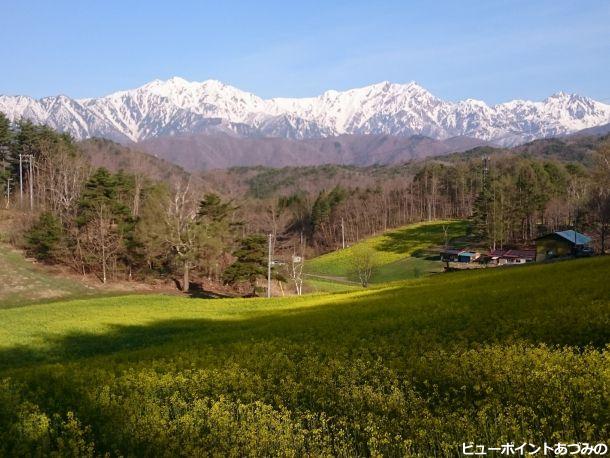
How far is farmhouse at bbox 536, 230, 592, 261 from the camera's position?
298 feet

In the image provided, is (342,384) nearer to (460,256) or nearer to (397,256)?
(460,256)

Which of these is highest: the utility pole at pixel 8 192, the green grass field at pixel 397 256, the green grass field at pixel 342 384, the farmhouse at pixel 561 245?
the utility pole at pixel 8 192

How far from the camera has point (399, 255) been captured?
126812 millimetres

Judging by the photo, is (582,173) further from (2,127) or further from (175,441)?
(175,441)

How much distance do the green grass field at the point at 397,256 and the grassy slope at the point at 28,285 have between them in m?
43.5

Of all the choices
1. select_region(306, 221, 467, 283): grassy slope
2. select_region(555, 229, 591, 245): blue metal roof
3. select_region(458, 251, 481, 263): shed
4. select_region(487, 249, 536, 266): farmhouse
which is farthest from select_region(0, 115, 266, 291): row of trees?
Result: select_region(555, 229, 591, 245): blue metal roof

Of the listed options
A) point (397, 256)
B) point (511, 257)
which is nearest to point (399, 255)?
point (397, 256)

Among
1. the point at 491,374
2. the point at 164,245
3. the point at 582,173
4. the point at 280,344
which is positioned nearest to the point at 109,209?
the point at 164,245

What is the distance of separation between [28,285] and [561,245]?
88784 millimetres

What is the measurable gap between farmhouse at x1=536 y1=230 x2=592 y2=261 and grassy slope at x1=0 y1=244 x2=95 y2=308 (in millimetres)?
79202

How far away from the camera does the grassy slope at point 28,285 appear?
60.3m

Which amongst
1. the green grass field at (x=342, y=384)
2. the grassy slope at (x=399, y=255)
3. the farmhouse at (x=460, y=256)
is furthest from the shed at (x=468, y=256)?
the green grass field at (x=342, y=384)

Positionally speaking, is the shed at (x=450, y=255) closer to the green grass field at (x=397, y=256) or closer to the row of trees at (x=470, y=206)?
the green grass field at (x=397, y=256)

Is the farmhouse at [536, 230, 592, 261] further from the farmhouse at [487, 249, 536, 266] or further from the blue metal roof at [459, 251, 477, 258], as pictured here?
the blue metal roof at [459, 251, 477, 258]
